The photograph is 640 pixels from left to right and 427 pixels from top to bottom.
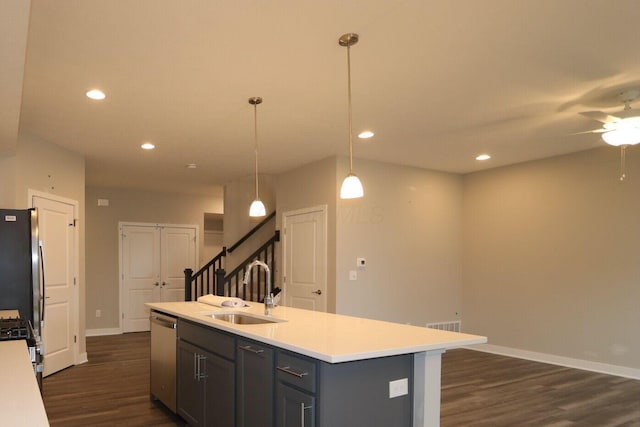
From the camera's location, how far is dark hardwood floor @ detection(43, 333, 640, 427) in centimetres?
377

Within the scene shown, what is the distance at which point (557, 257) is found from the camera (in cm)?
→ 579

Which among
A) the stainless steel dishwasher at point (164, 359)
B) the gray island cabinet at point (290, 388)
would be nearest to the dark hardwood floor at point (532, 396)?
the gray island cabinet at point (290, 388)

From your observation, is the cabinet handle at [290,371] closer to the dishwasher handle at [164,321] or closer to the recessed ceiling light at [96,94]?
the dishwasher handle at [164,321]

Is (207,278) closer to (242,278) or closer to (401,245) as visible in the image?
(242,278)

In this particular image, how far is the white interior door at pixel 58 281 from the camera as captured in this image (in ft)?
16.6

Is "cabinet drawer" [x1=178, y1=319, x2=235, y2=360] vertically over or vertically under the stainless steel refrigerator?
under

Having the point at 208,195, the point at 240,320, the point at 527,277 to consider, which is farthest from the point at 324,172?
the point at 208,195

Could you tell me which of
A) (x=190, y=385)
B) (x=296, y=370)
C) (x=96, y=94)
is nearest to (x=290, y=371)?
(x=296, y=370)

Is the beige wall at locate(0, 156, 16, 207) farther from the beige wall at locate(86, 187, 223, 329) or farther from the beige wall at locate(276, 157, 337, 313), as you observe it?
the beige wall at locate(86, 187, 223, 329)

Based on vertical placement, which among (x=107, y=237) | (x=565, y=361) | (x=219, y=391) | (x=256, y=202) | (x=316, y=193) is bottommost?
(x=565, y=361)

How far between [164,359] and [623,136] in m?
4.25

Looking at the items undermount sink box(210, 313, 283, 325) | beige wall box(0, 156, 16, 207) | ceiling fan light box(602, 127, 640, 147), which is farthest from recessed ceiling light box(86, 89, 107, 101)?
ceiling fan light box(602, 127, 640, 147)

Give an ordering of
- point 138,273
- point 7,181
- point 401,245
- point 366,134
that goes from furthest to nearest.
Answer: point 138,273 < point 401,245 < point 366,134 < point 7,181

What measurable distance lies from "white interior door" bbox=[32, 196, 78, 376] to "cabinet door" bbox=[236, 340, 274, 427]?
3.37 metres
